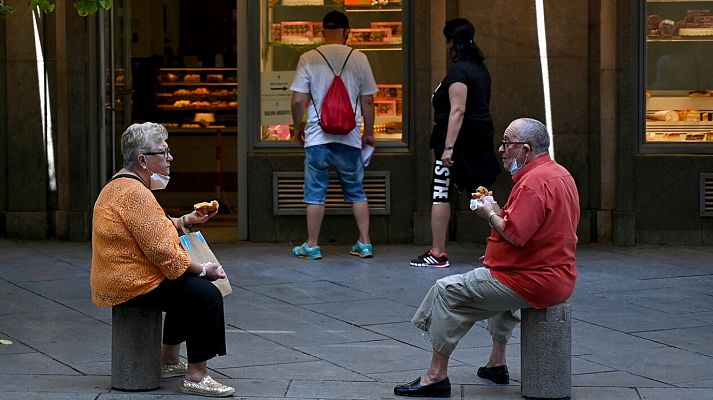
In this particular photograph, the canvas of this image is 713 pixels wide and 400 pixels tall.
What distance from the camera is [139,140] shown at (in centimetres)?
672

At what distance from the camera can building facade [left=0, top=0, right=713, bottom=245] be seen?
38.2 feet

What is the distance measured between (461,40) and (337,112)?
1.19 metres

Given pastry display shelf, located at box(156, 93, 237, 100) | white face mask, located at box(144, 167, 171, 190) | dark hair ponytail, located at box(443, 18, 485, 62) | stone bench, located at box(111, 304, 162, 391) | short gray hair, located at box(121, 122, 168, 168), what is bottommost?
stone bench, located at box(111, 304, 162, 391)

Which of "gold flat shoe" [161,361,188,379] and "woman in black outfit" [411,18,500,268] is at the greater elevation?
"woman in black outfit" [411,18,500,268]

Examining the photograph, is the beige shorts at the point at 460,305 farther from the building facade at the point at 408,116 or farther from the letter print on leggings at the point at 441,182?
the building facade at the point at 408,116

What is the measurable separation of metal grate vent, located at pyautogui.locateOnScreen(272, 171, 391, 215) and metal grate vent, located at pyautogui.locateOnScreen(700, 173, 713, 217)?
2.76 m

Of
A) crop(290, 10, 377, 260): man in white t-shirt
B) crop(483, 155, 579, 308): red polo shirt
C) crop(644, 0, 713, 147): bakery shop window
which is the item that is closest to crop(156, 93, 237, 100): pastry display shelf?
crop(290, 10, 377, 260): man in white t-shirt

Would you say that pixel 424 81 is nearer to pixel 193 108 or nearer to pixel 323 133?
pixel 323 133

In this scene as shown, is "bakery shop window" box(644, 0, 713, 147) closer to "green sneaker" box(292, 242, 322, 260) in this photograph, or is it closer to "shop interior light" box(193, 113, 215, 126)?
"green sneaker" box(292, 242, 322, 260)

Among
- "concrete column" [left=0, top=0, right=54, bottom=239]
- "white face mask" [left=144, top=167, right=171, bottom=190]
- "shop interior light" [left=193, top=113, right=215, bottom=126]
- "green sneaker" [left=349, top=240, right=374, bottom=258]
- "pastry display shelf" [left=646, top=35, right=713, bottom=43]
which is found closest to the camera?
"white face mask" [left=144, top=167, right=171, bottom=190]

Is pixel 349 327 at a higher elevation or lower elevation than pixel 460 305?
lower

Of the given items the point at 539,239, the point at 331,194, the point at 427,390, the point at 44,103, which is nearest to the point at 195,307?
the point at 427,390

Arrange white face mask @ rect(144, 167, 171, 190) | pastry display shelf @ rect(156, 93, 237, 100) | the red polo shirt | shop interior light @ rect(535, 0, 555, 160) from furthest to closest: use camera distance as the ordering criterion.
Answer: pastry display shelf @ rect(156, 93, 237, 100) → shop interior light @ rect(535, 0, 555, 160) → white face mask @ rect(144, 167, 171, 190) → the red polo shirt

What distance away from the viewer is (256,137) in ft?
39.1
